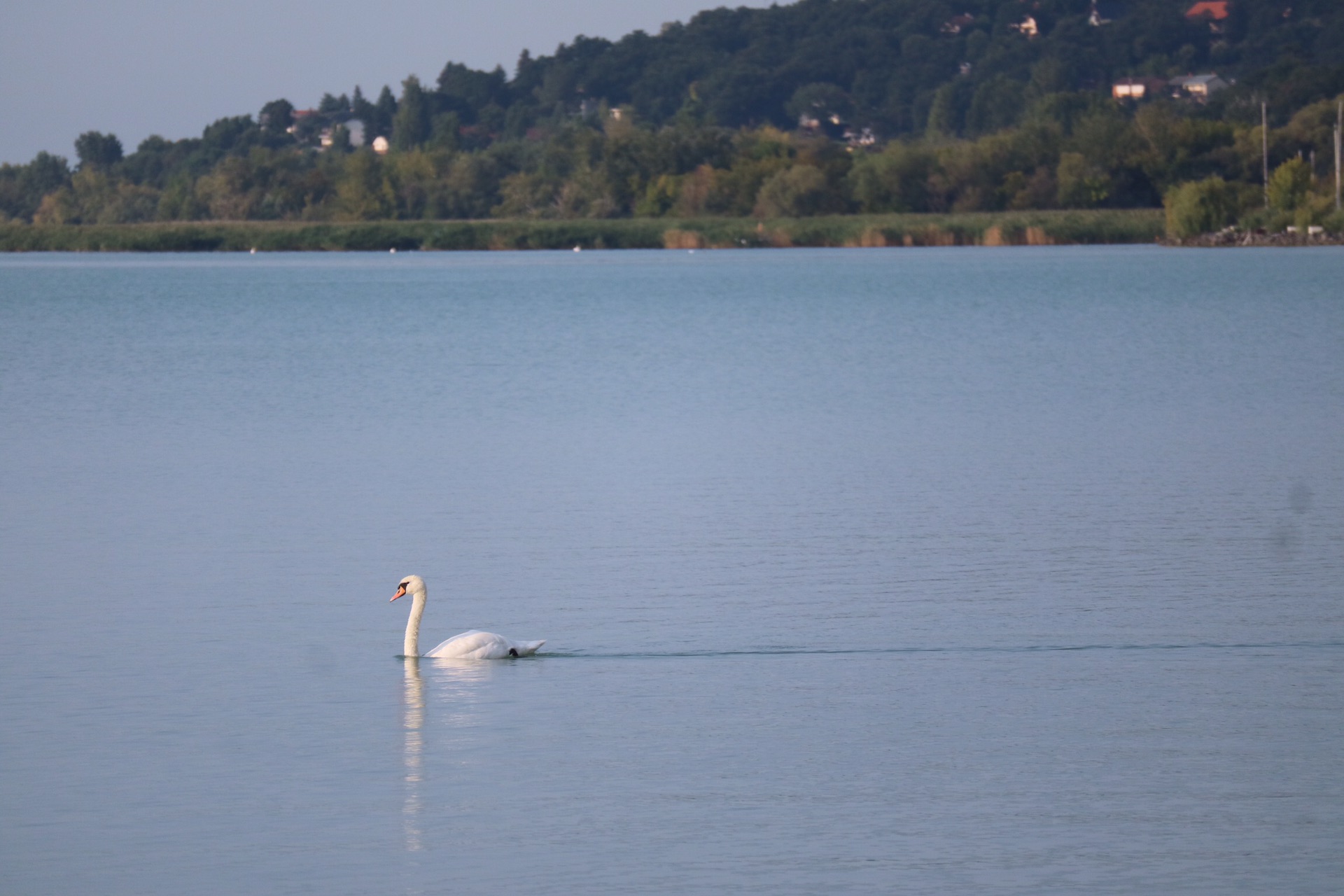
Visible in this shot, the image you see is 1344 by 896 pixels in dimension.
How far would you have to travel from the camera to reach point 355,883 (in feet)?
20.8

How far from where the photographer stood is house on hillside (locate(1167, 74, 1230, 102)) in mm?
152375

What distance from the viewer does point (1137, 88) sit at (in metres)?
161

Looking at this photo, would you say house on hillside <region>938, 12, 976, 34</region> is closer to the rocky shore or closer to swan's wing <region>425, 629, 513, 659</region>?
the rocky shore

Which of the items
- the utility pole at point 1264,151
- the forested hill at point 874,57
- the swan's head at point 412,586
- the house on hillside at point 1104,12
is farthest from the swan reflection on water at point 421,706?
the house on hillside at point 1104,12

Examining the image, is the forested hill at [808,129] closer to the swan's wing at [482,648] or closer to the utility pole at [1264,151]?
the utility pole at [1264,151]

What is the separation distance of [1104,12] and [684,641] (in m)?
177

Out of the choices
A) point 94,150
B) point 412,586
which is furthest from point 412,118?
point 412,586

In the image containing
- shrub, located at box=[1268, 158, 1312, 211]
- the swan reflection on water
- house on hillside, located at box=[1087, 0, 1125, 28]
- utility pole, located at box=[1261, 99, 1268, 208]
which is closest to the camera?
the swan reflection on water

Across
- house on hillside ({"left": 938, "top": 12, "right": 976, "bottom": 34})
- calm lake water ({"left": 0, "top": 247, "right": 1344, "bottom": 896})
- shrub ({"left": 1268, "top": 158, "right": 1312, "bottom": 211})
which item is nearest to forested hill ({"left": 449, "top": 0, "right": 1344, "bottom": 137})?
house on hillside ({"left": 938, "top": 12, "right": 976, "bottom": 34})

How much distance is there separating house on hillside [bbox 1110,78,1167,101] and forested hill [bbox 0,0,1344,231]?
0.88 meters

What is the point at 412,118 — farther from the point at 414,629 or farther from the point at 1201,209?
the point at 414,629

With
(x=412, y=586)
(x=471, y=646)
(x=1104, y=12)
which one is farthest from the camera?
(x=1104, y=12)

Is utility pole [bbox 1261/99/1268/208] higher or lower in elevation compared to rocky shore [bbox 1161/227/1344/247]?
higher

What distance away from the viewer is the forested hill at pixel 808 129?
275 feet
